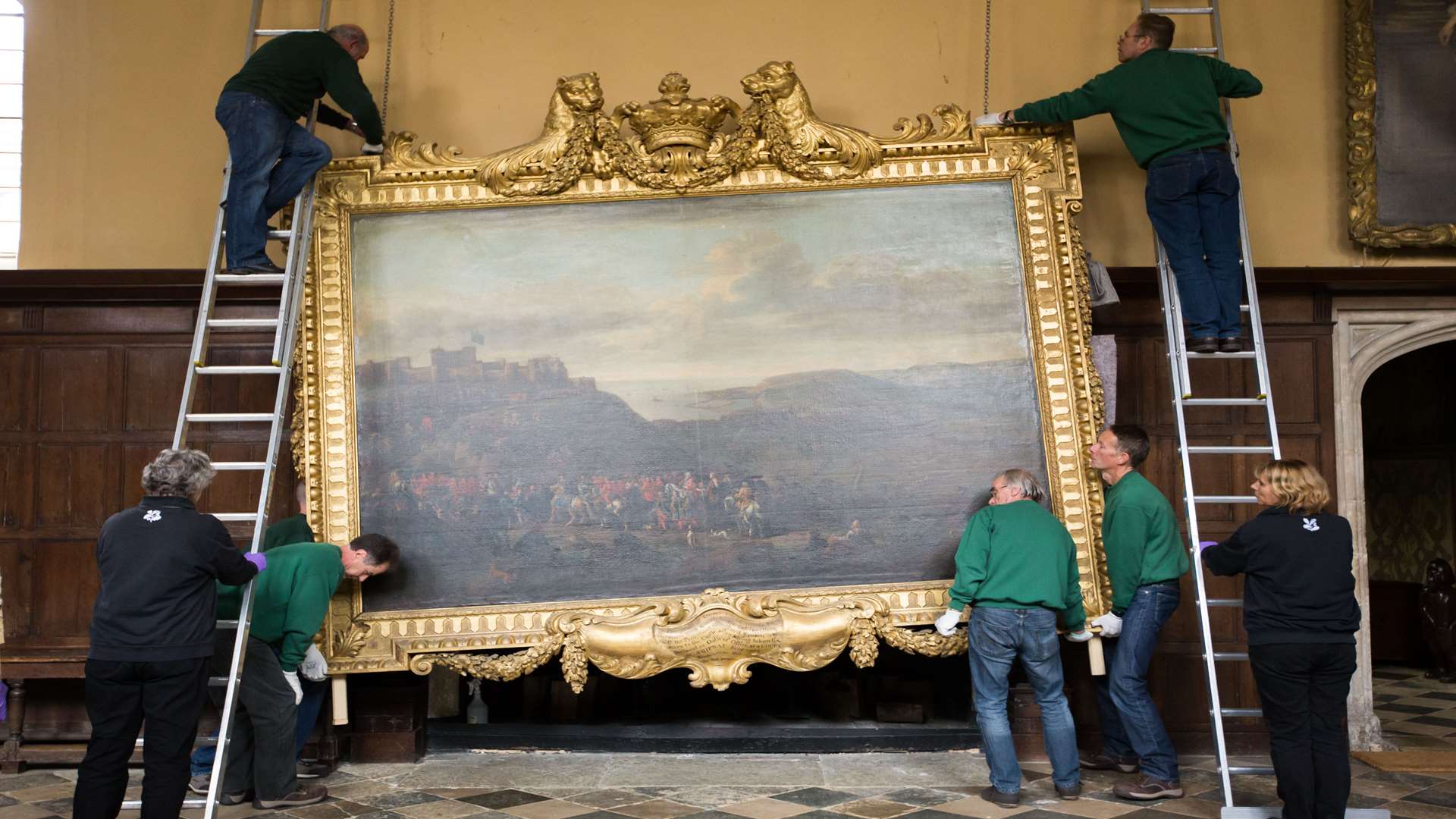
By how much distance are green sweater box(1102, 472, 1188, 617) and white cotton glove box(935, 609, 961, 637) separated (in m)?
0.77

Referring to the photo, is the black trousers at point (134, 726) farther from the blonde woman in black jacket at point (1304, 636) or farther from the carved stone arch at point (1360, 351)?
the carved stone arch at point (1360, 351)

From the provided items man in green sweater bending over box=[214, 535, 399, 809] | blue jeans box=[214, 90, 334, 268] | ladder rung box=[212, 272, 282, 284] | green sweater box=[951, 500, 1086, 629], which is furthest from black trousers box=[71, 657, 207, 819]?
green sweater box=[951, 500, 1086, 629]

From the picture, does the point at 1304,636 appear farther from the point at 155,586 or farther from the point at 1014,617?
the point at 155,586

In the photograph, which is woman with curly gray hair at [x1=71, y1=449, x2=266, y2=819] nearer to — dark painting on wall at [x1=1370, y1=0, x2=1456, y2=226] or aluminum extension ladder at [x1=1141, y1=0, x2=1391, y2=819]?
aluminum extension ladder at [x1=1141, y1=0, x2=1391, y2=819]

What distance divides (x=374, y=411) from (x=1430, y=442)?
29.9 feet

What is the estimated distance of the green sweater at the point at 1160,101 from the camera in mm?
5434

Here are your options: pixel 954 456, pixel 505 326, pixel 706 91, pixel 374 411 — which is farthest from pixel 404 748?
pixel 706 91

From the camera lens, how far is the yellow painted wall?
6.32 meters

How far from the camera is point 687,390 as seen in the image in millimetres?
5551

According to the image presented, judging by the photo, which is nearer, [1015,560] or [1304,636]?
[1304,636]

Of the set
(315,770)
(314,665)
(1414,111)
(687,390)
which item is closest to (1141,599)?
(687,390)

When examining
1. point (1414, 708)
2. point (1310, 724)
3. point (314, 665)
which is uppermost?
point (314, 665)

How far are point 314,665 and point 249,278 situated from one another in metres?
1.77

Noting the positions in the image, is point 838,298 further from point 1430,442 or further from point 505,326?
point 1430,442
